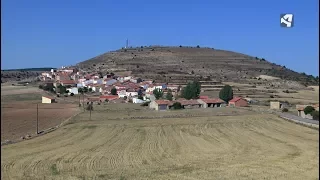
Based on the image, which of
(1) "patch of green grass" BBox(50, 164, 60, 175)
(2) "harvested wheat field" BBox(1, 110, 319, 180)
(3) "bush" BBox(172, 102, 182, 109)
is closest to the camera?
(2) "harvested wheat field" BBox(1, 110, 319, 180)

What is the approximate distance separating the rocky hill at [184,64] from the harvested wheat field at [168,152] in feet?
189

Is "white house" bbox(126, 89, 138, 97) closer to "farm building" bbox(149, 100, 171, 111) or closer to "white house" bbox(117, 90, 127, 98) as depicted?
"white house" bbox(117, 90, 127, 98)

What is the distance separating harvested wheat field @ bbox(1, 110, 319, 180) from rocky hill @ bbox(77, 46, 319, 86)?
189ft

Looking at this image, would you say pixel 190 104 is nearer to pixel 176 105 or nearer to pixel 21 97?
pixel 176 105

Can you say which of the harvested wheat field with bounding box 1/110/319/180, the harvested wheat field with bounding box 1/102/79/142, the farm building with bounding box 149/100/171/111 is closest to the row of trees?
the farm building with bounding box 149/100/171/111

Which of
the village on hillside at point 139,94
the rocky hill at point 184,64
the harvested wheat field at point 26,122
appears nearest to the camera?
the harvested wheat field at point 26,122

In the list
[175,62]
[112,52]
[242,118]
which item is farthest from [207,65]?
[242,118]

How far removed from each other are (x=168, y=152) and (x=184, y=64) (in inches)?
4052

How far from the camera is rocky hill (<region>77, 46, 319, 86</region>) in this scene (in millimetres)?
100387

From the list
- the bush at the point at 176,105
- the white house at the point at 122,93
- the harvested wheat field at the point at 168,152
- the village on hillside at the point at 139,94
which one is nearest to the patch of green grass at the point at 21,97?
the village on hillside at the point at 139,94

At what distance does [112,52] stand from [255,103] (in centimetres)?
10006

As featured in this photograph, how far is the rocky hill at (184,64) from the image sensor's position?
100387 millimetres

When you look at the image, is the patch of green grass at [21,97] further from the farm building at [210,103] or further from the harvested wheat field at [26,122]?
the farm building at [210,103]

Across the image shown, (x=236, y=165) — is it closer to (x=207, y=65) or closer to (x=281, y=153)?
(x=281, y=153)
